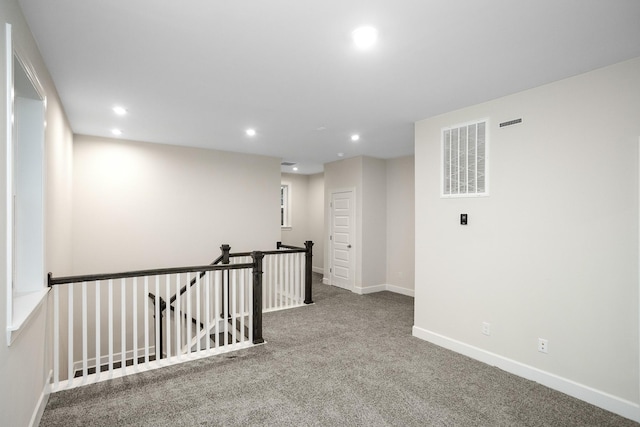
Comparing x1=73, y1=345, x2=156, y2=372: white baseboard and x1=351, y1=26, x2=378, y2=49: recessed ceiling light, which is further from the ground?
x1=351, y1=26, x2=378, y2=49: recessed ceiling light

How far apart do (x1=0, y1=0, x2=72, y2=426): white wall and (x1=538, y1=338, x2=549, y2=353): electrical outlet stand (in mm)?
3846

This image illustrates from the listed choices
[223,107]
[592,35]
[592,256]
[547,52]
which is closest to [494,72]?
[547,52]

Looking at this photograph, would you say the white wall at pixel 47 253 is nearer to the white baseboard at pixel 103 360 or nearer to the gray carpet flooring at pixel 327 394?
the gray carpet flooring at pixel 327 394

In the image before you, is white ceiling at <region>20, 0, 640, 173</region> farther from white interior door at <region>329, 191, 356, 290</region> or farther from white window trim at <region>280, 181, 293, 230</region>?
white window trim at <region>280, 181, 293, 230</region>

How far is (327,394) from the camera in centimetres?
277

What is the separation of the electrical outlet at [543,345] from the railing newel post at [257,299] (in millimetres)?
2816

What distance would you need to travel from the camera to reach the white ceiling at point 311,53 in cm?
194

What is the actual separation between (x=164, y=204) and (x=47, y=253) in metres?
2.89

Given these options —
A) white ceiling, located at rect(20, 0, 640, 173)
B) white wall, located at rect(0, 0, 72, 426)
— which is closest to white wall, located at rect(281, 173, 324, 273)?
white ceiling, located at rect(20, 0, 640, 173)

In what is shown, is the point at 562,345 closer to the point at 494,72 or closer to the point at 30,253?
the point at 494,72

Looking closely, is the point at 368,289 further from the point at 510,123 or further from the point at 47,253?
the point at 47,253

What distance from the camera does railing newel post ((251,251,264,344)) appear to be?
3.84 meters

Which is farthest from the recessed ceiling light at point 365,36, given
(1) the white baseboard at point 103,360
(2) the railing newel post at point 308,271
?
(1) the white baseboard at point 103,360

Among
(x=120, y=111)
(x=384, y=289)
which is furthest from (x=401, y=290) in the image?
(x=120, y=111)
